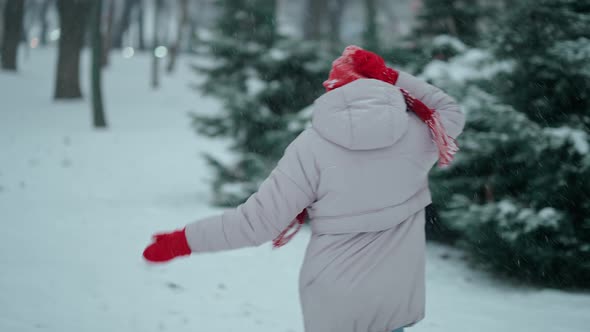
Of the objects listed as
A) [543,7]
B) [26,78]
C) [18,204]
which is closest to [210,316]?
[543,7]

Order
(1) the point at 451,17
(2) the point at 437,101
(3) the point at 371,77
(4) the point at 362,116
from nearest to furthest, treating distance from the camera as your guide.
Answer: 1. (4) the point at 362,116
2. (3) the point at 371,77
3. (2) the point at 437,101
4. (1) the point at 451,17

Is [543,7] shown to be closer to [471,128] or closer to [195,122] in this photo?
[471,128]

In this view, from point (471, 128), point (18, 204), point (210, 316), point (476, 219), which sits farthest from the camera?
point (18, 204)

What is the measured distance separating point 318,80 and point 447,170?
10.3ft

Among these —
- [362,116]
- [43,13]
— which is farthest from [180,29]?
[362,116]

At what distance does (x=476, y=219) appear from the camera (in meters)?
4.95

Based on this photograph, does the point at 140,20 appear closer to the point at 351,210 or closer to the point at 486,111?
the point at 486,111

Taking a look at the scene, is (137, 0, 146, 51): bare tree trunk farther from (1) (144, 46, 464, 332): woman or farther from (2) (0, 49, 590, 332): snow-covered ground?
(1) (144, 46, 464, 332): woman

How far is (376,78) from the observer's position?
219 centimetres

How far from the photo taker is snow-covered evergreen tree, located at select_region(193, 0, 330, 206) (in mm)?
8055

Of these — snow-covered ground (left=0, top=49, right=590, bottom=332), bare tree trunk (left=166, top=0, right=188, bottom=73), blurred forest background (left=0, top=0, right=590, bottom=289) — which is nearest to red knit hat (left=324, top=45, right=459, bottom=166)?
snow-covered ground (left=0, top=49, right=590, bottom=332)

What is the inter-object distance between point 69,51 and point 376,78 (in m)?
18.9

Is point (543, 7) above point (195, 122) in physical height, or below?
above

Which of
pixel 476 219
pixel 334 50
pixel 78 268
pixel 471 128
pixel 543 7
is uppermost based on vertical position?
pixel 543 7
